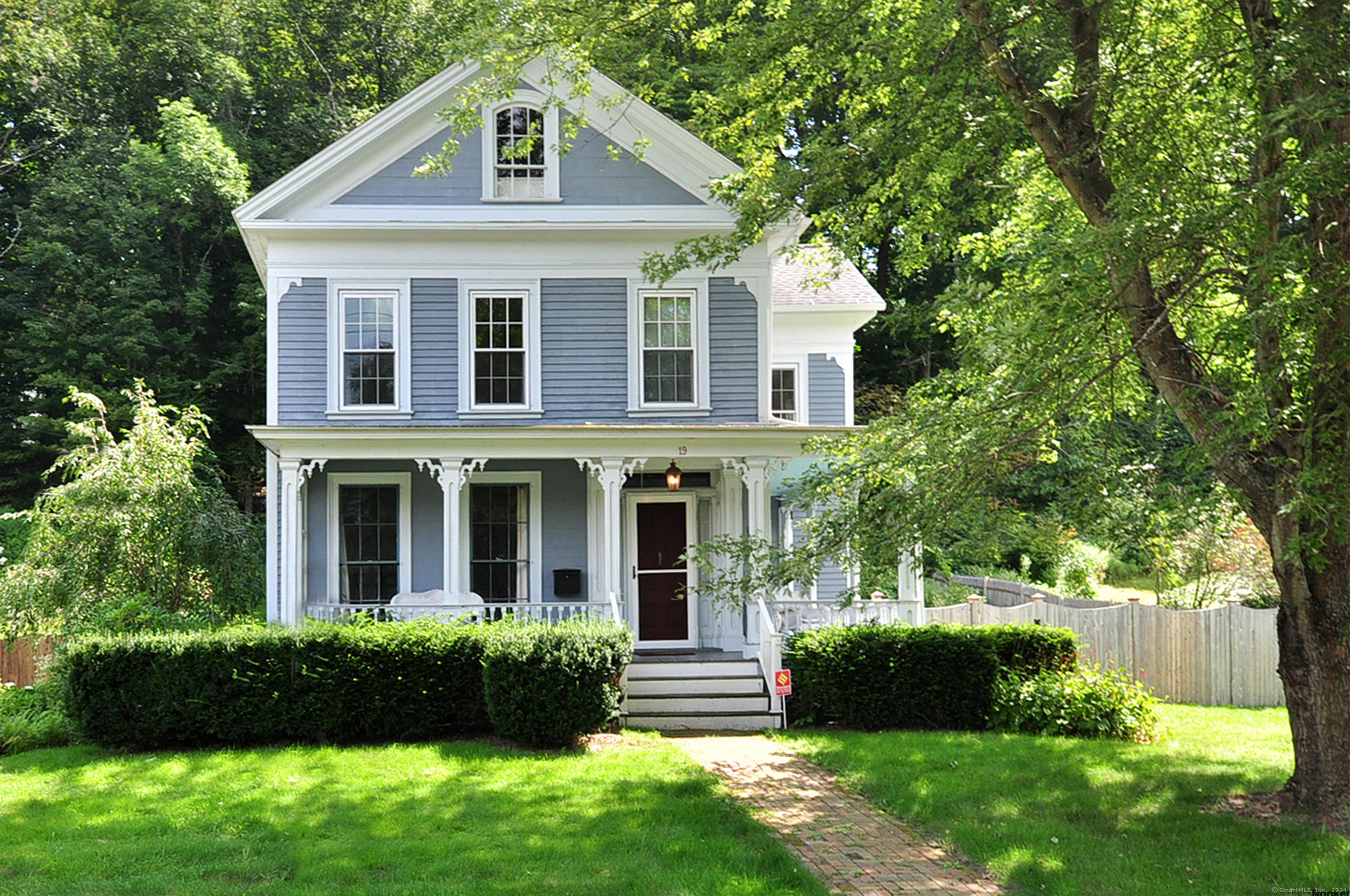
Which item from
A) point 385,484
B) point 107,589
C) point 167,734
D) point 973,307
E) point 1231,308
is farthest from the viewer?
point 385,484

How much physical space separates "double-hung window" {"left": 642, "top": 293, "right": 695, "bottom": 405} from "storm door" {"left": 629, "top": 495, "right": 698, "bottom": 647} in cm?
162

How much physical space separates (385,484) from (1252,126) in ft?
40.1

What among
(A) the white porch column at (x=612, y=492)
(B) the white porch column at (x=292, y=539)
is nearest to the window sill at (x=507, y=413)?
(A) the white porch column at (x=612, y=492)

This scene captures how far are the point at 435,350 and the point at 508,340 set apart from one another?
1.05 meters

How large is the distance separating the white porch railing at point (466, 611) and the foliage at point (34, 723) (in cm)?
294

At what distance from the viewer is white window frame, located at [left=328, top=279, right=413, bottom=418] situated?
51.9 feet

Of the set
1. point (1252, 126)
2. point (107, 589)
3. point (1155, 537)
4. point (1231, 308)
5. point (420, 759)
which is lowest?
point (420, 759)

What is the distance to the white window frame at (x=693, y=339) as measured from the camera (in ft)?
53.0

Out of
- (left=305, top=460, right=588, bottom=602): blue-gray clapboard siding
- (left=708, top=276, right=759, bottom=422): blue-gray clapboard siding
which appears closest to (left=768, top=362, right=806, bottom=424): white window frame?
(left=708, top=276, right=759, bottom=422): blue-gray clapboard siding

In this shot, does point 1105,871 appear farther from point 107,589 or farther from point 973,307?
point 107,589

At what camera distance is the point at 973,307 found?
32.7ft

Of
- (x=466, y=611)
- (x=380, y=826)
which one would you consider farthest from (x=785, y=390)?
(x=380, y=826)

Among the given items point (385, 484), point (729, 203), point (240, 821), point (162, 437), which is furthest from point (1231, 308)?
point (162, 437)

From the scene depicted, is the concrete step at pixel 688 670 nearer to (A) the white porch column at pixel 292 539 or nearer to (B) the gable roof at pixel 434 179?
(A) the white porch column at pixel 292 539
